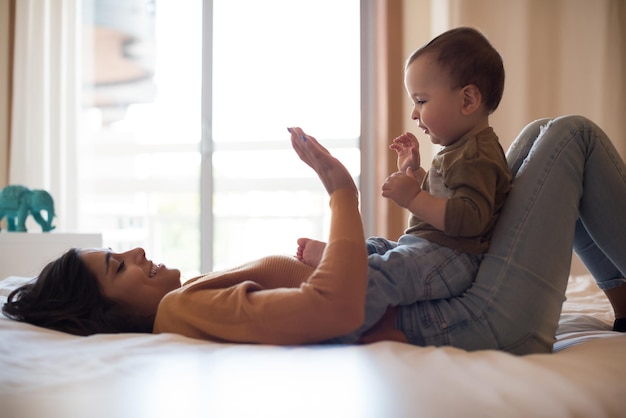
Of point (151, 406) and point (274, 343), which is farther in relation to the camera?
point (274, 343)

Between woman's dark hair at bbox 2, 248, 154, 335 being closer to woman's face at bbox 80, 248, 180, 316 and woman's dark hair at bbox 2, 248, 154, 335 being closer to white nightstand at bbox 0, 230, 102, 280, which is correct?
woman's face at bbox 80, 248, 180, 316

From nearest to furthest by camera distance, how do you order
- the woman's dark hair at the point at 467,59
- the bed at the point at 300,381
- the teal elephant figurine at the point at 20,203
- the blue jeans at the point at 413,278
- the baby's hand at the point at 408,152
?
the bed at the point at 300,381 → the blue jeans at the point at 413,278 → the woman's dark hair at the point at 467,59 → the baby's hand at the point at 408,152 → the teal elephant figurine at the point at 20,203

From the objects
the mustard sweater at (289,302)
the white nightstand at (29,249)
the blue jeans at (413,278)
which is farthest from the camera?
the white nightstand at (29,249)

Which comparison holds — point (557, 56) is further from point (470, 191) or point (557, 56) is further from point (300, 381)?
point (300, 381)

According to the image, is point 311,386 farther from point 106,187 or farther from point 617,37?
point 106,187

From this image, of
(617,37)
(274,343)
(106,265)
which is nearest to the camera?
(274,343)

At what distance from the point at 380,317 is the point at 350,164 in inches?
113

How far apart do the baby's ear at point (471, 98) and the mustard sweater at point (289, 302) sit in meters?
0.30

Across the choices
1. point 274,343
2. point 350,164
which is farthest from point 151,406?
point 350,164

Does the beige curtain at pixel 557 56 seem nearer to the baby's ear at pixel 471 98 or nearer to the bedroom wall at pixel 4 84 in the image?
the baby's ear at pixel 471 98

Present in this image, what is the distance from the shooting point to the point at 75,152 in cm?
393

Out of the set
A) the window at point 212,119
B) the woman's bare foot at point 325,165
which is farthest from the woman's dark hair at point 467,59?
the window at point 212,119

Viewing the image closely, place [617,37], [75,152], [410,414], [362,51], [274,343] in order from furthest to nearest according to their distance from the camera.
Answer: [75,152] → [362,51] → [617,37] → [274,343] → [410,414]

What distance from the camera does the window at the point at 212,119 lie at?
386cm
